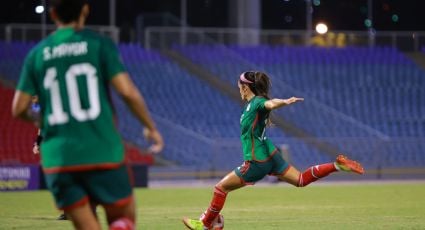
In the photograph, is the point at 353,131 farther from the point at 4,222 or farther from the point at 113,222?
the point at 113,222

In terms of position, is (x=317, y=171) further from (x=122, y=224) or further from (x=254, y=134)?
(x=122, y=224)

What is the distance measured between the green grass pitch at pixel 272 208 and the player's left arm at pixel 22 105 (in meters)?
6.61

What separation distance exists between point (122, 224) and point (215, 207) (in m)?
5.68

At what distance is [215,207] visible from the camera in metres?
12.0

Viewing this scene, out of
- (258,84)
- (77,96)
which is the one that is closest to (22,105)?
(77,96)

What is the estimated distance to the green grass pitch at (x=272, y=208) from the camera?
13.6 metres

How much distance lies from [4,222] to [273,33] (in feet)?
78.5

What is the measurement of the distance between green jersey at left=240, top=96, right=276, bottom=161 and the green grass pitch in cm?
148

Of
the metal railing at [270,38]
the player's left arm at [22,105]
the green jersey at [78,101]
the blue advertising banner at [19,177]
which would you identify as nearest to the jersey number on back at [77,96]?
the green jersey at [78,101]

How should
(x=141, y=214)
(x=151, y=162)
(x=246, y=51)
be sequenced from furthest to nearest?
1. (x=246, y=51)
2. (x=151, y=162)
3. (x=141, y=214)

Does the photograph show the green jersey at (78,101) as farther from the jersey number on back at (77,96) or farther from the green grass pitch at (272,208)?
the green grass pitch at (272,208)

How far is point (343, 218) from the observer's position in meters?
14.4

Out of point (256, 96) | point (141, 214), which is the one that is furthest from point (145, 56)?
point (256, 96)

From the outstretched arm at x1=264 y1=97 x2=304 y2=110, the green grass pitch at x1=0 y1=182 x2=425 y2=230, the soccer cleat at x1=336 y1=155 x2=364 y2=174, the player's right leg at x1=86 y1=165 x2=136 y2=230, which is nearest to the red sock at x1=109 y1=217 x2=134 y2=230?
the player's right leg at x1=86 y1=165 x2=136 y2=230
